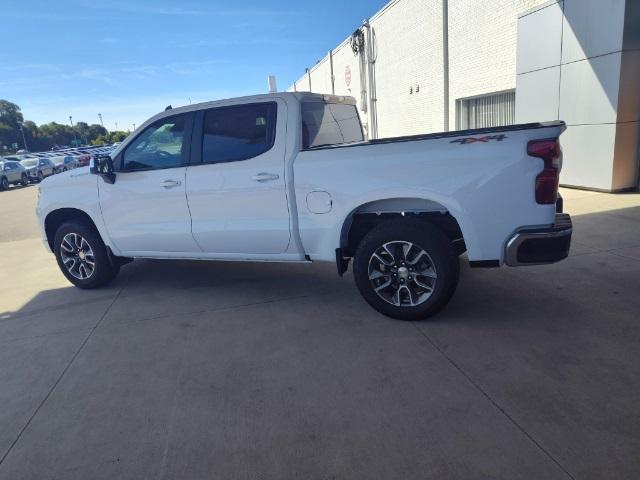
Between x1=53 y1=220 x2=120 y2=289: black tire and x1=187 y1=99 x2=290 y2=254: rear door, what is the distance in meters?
1.52

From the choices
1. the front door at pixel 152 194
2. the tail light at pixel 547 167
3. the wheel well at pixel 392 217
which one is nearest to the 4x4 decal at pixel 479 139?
the tail light at pixel 547 167

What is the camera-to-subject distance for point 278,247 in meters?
4.73

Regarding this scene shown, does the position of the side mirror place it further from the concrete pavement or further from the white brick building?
the white brick building

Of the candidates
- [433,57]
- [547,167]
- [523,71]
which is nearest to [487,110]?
[523,71]

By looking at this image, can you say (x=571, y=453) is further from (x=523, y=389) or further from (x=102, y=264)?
(x=102, y=264)

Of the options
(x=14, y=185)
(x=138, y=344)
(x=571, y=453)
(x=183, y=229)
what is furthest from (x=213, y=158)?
(x=14, y=185)

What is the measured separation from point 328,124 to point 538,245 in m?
2.52

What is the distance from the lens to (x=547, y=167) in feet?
11.7

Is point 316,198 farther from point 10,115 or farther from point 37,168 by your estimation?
point 10,115

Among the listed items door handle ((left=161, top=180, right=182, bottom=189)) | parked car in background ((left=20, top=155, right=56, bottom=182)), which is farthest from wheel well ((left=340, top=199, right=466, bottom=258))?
parked car in background ((left=20, top=155, right=56, bottom=182))

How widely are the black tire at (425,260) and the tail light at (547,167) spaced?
2.71 feet

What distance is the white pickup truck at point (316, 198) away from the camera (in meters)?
3.69

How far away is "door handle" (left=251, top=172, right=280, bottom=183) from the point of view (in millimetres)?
4531

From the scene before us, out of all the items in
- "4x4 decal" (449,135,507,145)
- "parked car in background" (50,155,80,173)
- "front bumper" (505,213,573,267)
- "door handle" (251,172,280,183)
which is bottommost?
"parked car in background" (50,155,80,173)
